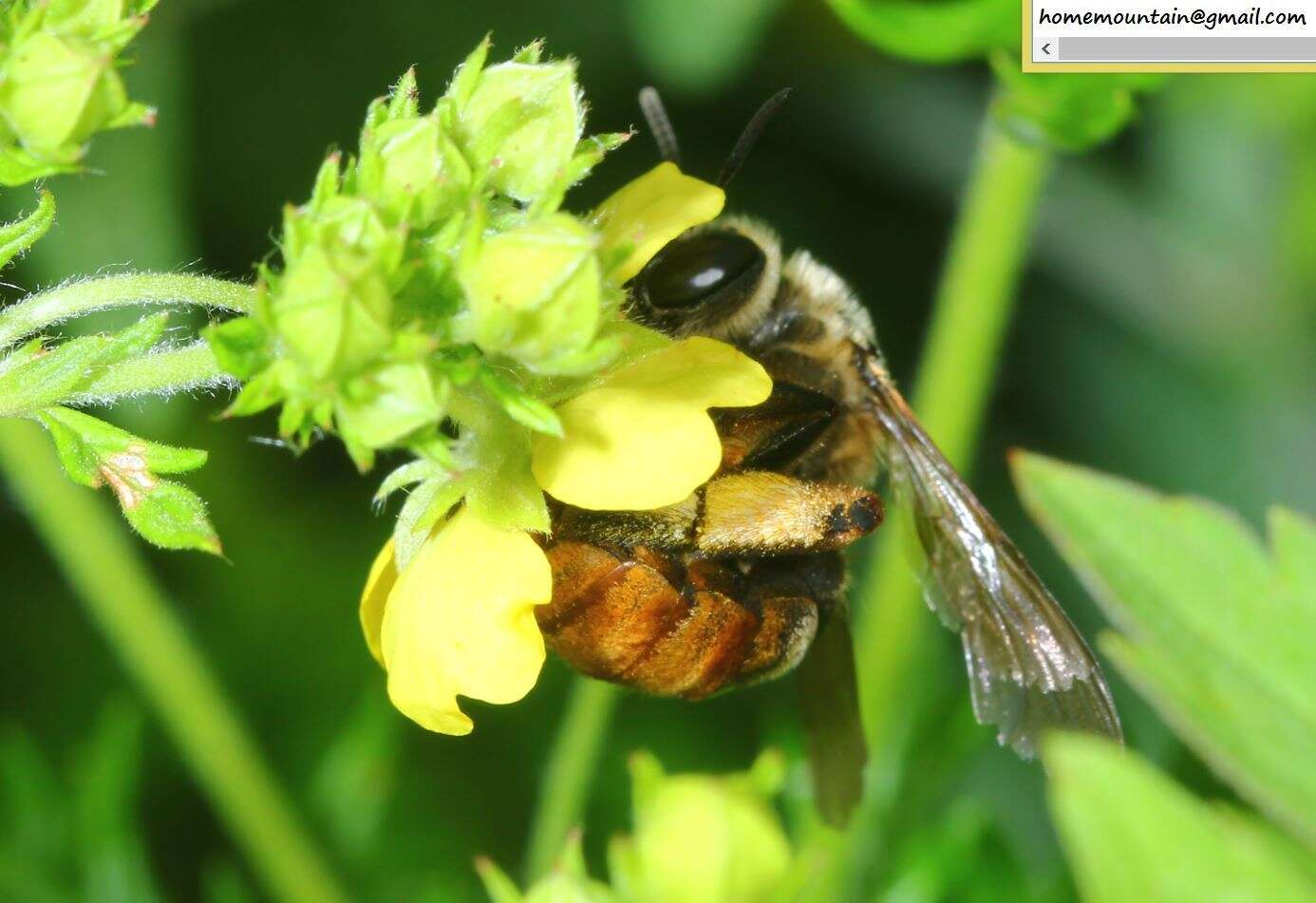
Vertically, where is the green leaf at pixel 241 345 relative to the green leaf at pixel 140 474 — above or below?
above

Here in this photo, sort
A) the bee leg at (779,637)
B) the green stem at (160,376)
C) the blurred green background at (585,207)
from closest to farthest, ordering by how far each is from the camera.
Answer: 1. the green stem at (160,376)
2. the bee leg at (779,637)
3. the blurred green background at (585,207)

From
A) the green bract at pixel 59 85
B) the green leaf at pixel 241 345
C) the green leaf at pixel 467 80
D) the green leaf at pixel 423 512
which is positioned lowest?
the green leaf at pixel 423 512

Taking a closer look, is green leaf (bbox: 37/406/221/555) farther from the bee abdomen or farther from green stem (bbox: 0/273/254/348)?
the bee abdomen

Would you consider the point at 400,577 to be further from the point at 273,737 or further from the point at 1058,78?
the point at 273,737

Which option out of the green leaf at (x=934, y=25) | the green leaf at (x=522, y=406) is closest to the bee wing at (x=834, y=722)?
the green leaf at (x=522, y=406)

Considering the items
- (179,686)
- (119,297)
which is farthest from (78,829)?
(119,297)

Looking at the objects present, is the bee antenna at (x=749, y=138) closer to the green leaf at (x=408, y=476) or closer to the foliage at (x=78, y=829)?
the green leaf at (x=408, y=476)

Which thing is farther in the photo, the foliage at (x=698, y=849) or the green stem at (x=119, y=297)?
the foliage at (x=698, y=849)

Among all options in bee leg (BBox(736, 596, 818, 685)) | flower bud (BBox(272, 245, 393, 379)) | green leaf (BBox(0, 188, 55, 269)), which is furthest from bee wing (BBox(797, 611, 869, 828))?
green leaf (BBox(0, 188, 55, 269))
